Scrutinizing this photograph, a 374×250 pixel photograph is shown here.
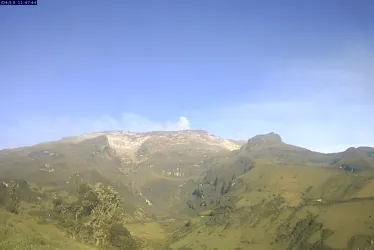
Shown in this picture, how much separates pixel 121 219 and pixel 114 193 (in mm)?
9602

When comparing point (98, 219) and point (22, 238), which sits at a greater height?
point (22, 238)

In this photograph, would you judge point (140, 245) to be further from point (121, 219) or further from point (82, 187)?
point (82, 187)

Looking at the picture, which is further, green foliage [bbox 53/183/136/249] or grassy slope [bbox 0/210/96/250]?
green foliage [bbox 53/183/136/249]

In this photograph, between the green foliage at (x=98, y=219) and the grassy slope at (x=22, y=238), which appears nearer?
the grassy slope at (x=22, y=238)

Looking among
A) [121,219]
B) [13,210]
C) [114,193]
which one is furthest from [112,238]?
[13,210]

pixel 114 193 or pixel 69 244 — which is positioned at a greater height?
pixel 114 193

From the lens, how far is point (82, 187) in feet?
492

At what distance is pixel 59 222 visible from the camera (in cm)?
14488

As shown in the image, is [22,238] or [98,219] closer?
[22,238]

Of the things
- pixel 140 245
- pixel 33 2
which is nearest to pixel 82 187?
pixel 140 245

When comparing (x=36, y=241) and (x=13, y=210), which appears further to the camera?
(x=13, y=210)

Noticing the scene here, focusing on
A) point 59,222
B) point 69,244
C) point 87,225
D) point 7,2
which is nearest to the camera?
point 7,2

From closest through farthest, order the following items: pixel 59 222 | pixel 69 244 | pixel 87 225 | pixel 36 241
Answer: pixel 36 241 → pixel 69 244 → pixel 87 225 → pixel 59 222

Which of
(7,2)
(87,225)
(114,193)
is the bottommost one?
(87,225)
